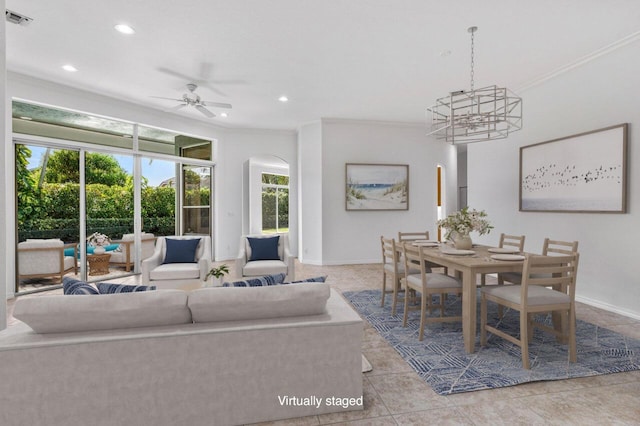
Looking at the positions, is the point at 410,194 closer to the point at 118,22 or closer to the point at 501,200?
the point at 501,200

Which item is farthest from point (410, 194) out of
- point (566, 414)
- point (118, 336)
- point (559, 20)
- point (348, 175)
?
point (118, 336)

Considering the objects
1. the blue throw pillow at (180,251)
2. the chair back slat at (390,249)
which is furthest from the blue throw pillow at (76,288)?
the chair back slat at (390,249)

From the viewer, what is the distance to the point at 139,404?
1750 mm

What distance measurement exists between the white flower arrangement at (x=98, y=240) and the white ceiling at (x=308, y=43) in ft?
7.51

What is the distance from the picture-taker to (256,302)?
6.30 feet

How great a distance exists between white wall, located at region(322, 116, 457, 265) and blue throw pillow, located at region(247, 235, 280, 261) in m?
2.26

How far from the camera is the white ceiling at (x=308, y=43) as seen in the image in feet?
9.98

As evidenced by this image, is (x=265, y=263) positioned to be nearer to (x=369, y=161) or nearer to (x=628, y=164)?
(x=369, y=161)

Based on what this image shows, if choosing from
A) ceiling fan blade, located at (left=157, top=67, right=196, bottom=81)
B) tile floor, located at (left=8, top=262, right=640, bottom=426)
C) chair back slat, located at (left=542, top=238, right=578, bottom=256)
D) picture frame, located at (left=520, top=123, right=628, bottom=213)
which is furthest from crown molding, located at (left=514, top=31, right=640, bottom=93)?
ceiling fan blade, located at (left=157, top=67, right=196, bottom=81)

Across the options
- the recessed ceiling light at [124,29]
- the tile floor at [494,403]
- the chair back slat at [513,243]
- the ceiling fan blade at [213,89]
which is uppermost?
the ceiling fan blade at [213,89]

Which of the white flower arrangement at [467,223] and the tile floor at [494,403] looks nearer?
the tile floor at [494,403]

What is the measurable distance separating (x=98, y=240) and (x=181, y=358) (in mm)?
4670

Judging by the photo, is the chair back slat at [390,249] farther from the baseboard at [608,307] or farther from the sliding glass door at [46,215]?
the sliding glass door at [46,215]

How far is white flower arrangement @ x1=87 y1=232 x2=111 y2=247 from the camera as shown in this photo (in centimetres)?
538
